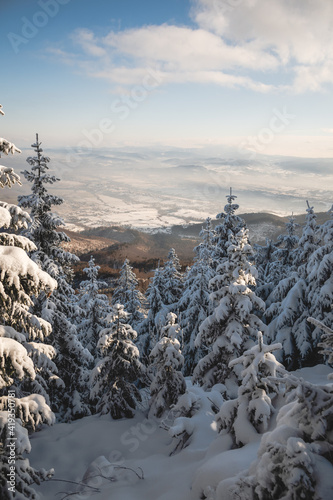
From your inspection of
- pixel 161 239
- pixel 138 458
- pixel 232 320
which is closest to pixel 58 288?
pixel 138 458

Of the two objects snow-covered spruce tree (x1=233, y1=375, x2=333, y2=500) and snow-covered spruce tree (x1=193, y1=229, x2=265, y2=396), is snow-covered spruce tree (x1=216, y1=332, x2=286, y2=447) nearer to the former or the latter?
snow-covered spruce tree (x1=233, y1=375, x2=333, y2=500)

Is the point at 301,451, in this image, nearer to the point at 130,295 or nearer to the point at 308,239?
the point at 308,239

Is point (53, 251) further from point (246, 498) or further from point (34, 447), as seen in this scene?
point (246, 498)

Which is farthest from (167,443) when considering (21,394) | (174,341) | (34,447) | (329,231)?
(329,231)

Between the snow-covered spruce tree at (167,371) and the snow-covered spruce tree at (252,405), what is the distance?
18.9ft

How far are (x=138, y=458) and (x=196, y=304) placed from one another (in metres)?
12.2

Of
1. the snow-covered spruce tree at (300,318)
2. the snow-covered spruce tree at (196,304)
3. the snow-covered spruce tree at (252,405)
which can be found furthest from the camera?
the snow-covered spruce tree at (196,304)

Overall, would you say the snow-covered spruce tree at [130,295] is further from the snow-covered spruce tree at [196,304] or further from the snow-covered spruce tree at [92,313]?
the snow-covered spruce tree at [196,304]

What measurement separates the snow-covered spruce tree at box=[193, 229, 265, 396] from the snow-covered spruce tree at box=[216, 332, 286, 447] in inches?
205

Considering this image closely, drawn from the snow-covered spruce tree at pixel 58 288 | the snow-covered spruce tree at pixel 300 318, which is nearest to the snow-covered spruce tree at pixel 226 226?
the snow-covered spruce tree at pixel 300 318

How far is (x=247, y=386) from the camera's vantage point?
615 cm

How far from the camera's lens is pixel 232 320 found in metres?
12.1

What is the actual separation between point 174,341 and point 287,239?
49.7 ft

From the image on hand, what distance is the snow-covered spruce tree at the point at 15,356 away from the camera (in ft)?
15.4
